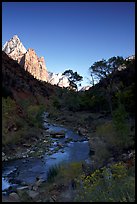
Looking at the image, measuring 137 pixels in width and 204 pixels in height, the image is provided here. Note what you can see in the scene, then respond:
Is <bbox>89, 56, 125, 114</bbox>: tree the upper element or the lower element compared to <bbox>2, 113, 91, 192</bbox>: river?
upper

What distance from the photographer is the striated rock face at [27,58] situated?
104875 mm

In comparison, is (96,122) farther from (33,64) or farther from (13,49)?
(13,49)

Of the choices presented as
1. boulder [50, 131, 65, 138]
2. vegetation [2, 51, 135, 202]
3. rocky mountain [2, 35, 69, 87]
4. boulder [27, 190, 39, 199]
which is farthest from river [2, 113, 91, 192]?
rocky mountain [2, 35, 69, 87]

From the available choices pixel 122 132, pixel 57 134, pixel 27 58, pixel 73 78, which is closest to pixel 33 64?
pixel 27 58

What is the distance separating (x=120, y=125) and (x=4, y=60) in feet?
129

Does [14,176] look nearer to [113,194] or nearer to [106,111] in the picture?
[113,194]

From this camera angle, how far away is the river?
11.2m

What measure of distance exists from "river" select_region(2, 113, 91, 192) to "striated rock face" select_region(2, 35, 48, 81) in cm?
8672

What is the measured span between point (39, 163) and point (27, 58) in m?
93.4

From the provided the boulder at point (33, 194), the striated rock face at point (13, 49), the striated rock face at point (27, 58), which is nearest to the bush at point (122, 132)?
the boulder at point (33, 194)

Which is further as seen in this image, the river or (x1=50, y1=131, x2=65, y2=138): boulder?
(x1=50, y1=131, x2=65, y2=138): boulder

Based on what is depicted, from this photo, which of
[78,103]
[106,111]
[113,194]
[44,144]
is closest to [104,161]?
[113,194]

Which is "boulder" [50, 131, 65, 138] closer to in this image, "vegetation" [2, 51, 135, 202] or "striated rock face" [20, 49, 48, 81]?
"vegetation" [2, 51, 135, 202]

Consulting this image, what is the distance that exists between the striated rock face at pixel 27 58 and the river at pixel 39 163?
86.7 metres
